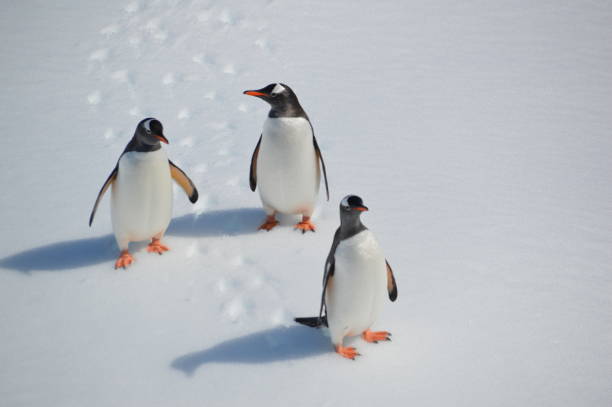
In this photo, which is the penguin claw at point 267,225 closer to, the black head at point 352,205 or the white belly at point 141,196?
the white belly at point 141,196

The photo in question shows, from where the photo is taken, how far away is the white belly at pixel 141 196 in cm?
312

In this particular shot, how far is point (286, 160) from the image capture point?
133 inches

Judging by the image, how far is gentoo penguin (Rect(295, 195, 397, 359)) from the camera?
2504 millimetres

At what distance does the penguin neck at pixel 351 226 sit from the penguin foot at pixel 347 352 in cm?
54

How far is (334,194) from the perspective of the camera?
395 cm

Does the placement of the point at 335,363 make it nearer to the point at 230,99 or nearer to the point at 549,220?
the point at 549,220

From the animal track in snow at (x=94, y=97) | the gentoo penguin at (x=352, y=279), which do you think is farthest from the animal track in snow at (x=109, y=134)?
the gentoo penguin at (x=352, y=279)

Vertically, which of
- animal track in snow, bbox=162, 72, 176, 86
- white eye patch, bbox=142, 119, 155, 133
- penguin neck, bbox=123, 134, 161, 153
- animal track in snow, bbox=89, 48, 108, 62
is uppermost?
A: animal track in snow, bbox=89, 48, 108, 62

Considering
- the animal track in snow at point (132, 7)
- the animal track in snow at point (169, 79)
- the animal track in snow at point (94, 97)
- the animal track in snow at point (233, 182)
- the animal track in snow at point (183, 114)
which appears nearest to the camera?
the animal track in snow at point (233, 182)

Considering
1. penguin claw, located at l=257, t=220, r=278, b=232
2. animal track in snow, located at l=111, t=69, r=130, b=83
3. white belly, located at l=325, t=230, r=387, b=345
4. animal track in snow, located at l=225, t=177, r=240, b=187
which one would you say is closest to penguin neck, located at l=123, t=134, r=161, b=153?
penguin claw, located at l=257, t=220, r=278, b=232

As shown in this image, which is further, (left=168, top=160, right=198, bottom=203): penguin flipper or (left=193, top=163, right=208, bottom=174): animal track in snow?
(left=193, top=163, right=208, bottom=174): animal track in snow

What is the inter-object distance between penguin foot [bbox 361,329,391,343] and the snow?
70 mm

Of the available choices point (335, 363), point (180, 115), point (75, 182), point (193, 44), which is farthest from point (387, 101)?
point (335, 363)

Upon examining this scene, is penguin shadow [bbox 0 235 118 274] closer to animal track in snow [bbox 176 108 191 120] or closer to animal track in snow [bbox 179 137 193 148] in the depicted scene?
animal track in snow [bbox 179 137 193 148]
